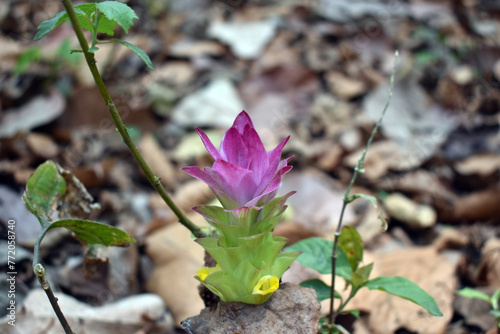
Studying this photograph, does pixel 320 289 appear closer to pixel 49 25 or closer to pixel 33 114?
pixel 49 25

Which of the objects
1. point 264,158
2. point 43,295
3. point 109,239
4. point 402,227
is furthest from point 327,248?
point 402,227

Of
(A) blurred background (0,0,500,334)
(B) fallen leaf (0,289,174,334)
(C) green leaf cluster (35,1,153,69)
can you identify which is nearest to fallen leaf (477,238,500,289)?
(A) blurred background (0,0,500,334)

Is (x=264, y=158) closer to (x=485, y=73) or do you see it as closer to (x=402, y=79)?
(x=402, y=79)

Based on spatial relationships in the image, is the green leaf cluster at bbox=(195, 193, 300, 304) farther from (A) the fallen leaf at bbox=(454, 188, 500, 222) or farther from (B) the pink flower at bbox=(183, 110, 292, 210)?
(A) the fallen leaf at bbox=(454, 188, 500, 222)

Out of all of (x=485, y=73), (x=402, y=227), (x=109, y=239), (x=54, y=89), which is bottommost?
(x=402, y=227)

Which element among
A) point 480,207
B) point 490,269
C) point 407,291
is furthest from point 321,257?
point 480,207

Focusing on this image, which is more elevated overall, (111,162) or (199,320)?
(199,320)
